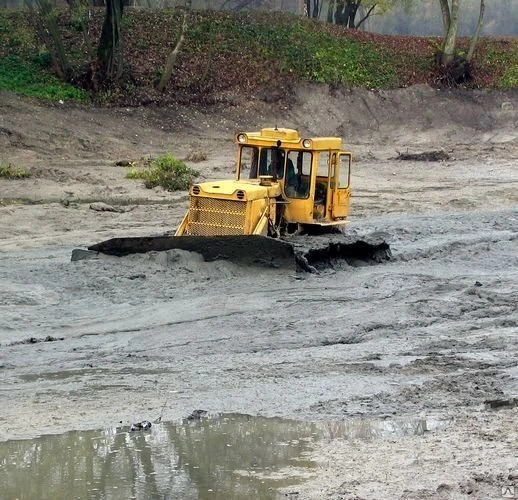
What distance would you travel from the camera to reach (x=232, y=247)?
1716cm

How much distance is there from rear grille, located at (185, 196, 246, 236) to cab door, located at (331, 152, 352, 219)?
225 cm

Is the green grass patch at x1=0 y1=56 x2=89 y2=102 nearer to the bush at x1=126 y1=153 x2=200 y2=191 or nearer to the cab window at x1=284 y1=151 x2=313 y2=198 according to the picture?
the bush at x1=126 y1=153 x2=200 y2=191

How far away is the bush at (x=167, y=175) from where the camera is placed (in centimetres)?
2738

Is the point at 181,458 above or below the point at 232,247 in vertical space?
below

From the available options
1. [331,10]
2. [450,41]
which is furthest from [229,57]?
[331,10]

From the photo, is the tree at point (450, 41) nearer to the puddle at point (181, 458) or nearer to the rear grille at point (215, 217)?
the rear grille at point (215, 217)

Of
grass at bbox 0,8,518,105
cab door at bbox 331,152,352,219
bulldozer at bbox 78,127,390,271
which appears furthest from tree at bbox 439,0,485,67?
cab door at bbox 331,152,352,219

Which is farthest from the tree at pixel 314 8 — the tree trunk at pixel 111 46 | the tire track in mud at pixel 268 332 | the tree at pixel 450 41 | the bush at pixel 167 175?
the tire track in mud at pixel 268 332

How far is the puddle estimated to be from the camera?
8.45 meters

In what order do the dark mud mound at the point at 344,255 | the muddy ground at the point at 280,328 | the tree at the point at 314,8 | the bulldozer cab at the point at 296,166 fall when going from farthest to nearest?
the tree at the point at 314,8 < the bulldozer cab at the point at 296,166 < the dark mud mound at the point at 344,255 < the muddy ground at the point at 280,328

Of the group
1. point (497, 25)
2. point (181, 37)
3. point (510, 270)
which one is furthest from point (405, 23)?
point (510, 270)

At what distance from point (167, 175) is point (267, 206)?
9.84 metres

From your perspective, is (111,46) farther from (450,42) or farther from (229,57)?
(450,42)

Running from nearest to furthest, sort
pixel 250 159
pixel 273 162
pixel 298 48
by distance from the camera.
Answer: pixel 273 162 < pixel 250 159 < pixel 298 48
